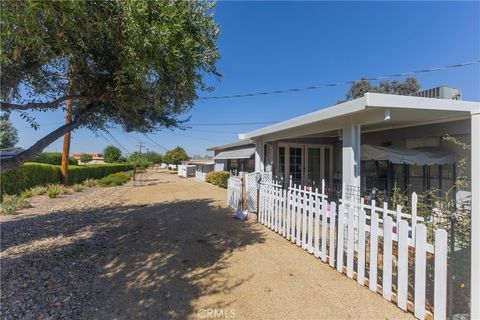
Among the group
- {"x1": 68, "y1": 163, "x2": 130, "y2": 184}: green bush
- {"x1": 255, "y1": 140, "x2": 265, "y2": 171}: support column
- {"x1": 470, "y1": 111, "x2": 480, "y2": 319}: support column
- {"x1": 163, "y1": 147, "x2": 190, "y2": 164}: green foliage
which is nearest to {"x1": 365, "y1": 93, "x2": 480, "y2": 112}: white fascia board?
{"x1": 470, "y1": 111, "x2": 480, "y2": 319}: support column

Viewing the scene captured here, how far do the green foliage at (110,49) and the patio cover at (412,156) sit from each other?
4.52m

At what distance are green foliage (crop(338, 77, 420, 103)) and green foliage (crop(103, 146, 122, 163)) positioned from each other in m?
46.5

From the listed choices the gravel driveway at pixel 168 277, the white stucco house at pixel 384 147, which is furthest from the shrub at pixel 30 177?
the white stucco house at pixel 384 147

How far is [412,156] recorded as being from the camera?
19.7ft

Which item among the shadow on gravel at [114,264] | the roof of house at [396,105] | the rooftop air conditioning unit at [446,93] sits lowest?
the shadow on gravel at [114,264]

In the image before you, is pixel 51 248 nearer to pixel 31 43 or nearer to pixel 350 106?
pixel 31 43

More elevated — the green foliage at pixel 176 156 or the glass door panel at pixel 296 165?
the green foliage at pixel 176 156

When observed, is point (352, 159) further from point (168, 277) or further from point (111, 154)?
point (111, 154)

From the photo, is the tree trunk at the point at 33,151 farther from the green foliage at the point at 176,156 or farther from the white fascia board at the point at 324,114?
the green foliage at the point at 176,156

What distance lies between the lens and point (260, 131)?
9227 millimetres

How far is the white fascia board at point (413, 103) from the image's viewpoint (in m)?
4.25

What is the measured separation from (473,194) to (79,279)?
192 inches

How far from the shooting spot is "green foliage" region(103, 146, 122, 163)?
174 ft

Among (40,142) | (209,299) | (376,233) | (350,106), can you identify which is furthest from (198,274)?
(350,106)
